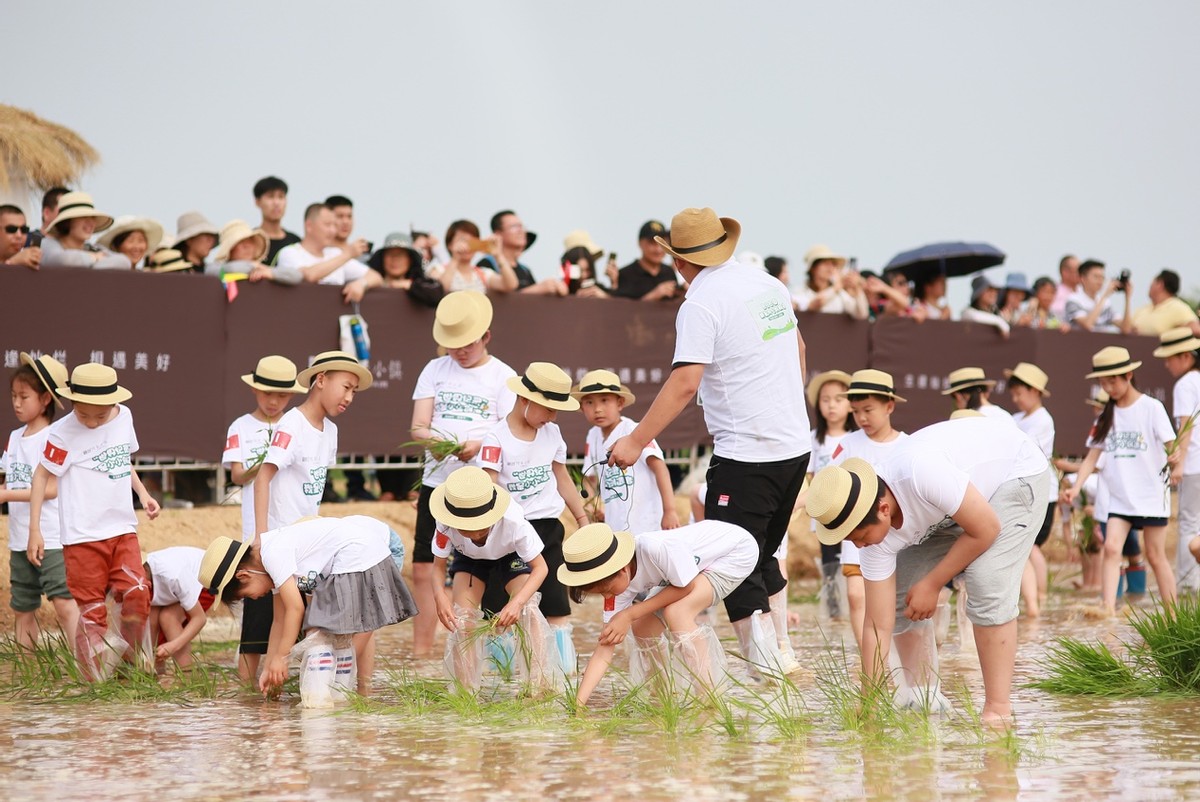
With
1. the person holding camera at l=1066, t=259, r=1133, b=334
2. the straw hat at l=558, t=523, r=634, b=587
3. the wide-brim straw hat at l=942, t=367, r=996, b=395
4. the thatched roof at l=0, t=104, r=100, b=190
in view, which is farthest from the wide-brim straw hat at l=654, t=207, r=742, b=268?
the person holding camera at l=1066, t=259, r=1133, b=334

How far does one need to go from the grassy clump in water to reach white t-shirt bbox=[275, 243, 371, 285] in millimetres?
5938

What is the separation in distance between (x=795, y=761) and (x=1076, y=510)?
10167mm

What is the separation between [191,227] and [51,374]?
2.72 metres

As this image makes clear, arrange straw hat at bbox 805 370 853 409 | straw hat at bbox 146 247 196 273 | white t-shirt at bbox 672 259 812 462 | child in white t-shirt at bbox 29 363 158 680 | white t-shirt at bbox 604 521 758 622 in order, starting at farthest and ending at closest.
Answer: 1. straw hat at bbox 146 247 196 273
2. straw hat at bbox 805 370 853 409
3. child in white t-shirt at bbox 29 363 158 680
4. white t-shirt at bbox 672 259 812 462
5. white t-shirt at bbox 604 521 758 622

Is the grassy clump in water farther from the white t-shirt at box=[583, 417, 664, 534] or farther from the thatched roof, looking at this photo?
the thatched roof

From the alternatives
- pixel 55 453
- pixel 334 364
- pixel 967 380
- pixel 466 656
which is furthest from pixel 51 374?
pixel 967 380

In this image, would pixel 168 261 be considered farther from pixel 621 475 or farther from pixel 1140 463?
pixel 1140 463

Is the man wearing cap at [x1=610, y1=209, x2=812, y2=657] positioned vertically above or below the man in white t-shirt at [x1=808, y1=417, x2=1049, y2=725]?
above

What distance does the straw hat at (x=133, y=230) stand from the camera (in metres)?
10.6

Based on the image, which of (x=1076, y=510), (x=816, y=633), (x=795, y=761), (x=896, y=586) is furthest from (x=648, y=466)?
(x=1076, y=510)

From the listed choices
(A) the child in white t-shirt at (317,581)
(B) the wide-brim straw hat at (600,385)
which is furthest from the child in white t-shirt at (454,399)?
(A) the child in white t-shirt at (317,581)

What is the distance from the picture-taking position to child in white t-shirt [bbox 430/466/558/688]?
7000 millimetres

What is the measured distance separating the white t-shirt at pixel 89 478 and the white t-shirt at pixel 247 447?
57cm

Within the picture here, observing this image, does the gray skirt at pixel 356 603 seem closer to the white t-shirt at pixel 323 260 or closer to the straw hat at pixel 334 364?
the straw hat at pixel 334 364
